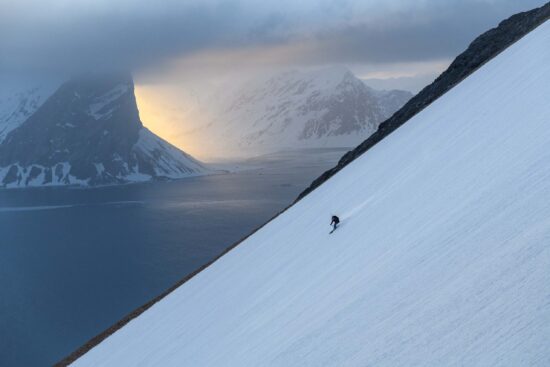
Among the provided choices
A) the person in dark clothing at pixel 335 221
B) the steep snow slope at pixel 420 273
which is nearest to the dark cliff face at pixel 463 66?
the steep snow slope at pixel 420 273

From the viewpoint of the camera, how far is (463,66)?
47.3 m

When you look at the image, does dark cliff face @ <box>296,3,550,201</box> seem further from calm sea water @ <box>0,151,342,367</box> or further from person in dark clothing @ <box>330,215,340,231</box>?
calm sea water @ <box>0,151,342,367</box>

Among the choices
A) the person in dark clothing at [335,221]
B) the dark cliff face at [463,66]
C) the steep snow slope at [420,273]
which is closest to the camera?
the steep snow slope at [420,273]

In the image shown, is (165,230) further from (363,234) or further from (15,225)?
(363,234)

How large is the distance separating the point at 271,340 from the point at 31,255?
111330 mm

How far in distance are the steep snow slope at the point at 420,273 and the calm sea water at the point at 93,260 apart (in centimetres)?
4740

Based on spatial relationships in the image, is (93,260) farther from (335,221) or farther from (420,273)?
(420,273)

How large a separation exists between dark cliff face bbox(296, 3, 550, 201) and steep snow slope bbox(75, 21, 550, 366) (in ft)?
74.0

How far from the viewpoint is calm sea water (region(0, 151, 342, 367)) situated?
215ft

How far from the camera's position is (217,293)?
1992 centimetres

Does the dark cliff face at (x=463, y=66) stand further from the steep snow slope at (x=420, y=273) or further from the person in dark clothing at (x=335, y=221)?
the person in dark clothing at (x=335, y=221)

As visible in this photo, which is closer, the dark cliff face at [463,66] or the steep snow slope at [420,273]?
the steep snow slope at [420,273]

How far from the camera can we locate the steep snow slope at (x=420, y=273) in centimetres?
573

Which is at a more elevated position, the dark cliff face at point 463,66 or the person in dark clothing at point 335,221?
the dark cliff face at point 463,66
